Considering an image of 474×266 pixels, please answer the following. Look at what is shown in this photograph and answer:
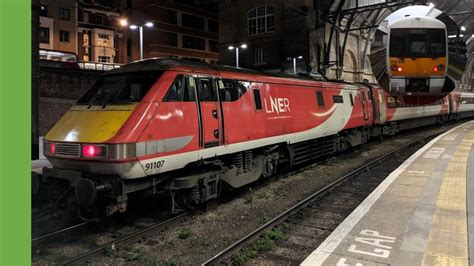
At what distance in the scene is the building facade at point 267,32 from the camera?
40.0 m

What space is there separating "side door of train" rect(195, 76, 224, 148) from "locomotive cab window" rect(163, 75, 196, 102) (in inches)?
9.1

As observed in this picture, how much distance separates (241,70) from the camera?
31.2 feet

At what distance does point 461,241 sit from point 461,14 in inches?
124

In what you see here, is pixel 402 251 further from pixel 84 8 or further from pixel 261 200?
pixel 84 8

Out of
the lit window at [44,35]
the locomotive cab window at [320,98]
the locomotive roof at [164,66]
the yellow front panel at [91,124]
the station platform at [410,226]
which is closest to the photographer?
the station platform at [410,226]

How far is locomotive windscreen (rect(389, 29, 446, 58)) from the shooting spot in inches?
187

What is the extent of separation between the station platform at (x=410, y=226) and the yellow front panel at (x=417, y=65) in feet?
7.67

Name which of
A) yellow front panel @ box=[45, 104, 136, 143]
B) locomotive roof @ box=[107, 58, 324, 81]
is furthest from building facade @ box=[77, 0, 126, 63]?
yellow front panel @ box=[45, 104, 136, 143]

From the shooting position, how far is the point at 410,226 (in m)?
6.55

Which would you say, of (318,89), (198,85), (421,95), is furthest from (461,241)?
(318,89)

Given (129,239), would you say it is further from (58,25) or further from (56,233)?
(58,25)

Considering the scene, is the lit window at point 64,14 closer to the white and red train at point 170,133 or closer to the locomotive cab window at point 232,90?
the white and red train at point 170,133

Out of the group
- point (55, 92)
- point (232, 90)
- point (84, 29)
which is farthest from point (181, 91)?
point (84, 29)

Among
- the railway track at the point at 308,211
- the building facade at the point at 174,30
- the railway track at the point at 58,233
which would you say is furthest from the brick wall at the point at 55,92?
Answer: the building facade at the point at 174,30
